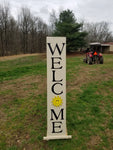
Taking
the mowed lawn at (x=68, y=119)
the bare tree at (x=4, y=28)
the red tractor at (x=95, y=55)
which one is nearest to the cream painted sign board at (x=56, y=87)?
the mowed lawn at (x=68, y=119)

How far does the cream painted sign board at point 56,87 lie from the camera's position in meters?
1.78

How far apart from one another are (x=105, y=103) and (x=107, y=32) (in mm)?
48409

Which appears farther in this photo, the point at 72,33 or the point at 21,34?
the point at 21,34

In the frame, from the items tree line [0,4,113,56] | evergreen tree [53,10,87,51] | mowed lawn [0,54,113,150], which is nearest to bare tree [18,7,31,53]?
tree line [0,4,113,56]

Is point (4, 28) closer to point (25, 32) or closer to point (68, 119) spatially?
point (25, 32)

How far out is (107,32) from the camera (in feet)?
146

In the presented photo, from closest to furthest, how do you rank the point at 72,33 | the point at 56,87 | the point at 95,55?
the point at 56,87
the point at 95,55
the point at 72,33

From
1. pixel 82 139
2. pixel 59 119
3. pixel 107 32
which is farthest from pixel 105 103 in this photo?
pixel 107 32

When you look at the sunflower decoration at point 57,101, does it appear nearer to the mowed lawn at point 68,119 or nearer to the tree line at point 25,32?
the mowed lawn at point 68,119

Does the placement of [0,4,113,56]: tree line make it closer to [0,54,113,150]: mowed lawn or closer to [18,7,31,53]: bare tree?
[18,7,31,53]: bare tree

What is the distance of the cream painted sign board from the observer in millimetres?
1779

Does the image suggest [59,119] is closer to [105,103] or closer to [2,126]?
[2,126]

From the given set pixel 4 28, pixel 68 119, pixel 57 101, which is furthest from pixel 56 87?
pixel 4 28

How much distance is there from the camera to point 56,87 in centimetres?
189
